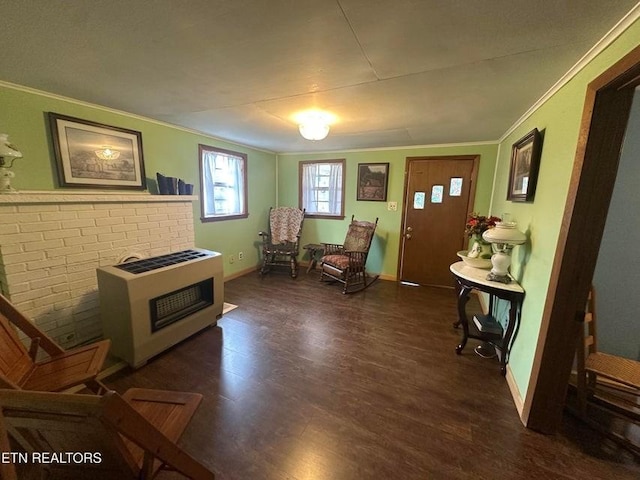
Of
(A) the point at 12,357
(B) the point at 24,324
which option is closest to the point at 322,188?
(B) the point at 24,324

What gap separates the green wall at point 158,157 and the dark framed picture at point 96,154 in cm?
6

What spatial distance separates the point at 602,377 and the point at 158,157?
4.15 meters

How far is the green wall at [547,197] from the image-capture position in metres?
1.28

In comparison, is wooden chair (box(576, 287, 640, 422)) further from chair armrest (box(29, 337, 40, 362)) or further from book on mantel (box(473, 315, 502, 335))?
chair armrest (box(29, 337, 40, 362))

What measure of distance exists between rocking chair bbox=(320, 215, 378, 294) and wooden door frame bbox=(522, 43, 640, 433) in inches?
88.7

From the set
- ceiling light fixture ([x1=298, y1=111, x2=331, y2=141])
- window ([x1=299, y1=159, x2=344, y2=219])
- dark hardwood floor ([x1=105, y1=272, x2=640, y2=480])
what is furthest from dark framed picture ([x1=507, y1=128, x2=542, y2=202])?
A: window ([x1=299, y1=159, x2=344, y2=219])

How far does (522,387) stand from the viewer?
1604mm

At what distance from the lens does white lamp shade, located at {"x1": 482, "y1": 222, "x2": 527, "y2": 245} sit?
1771 millimetres

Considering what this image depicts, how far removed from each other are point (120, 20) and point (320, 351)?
242 centimetres

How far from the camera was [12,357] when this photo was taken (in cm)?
131

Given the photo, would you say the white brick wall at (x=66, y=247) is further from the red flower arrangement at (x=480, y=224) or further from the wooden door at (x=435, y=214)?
the wooden door at (x=435, y=214)

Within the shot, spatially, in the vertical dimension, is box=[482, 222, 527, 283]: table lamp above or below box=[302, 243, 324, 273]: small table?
above

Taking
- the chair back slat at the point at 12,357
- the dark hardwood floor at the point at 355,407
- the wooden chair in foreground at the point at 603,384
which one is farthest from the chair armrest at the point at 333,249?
the chair back slat at the point at 12,357

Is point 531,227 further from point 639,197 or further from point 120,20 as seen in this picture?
point 120,20
